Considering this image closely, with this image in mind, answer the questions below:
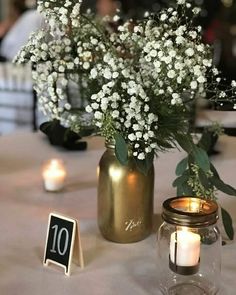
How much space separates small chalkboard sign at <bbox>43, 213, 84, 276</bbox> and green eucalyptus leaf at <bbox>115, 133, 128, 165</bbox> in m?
0.14

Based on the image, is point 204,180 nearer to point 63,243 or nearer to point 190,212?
point 190,212

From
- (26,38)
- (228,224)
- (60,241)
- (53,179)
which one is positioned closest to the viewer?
(60,241)

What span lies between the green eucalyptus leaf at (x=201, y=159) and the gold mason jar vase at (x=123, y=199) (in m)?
0.11

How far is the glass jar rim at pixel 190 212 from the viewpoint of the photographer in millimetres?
1014

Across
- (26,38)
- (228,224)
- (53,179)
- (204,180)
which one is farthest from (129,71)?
(26,38)

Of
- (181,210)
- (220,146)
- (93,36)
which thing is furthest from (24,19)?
(181,210)

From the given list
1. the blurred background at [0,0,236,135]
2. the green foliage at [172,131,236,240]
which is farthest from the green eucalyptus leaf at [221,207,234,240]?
the blurred background at [0,0,236,135]

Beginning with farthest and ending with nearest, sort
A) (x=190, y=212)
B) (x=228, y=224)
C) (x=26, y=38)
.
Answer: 1. (x=26, y=38)
2. (x=228, y=224)
3. (x=190, y=212)

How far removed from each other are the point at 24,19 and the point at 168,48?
12.3 feet

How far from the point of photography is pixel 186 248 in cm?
105

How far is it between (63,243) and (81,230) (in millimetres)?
187

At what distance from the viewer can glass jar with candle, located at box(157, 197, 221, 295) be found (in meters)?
1.03

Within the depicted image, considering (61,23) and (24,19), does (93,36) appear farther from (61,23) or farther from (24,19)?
(24,19)

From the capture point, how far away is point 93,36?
1.28 meters
